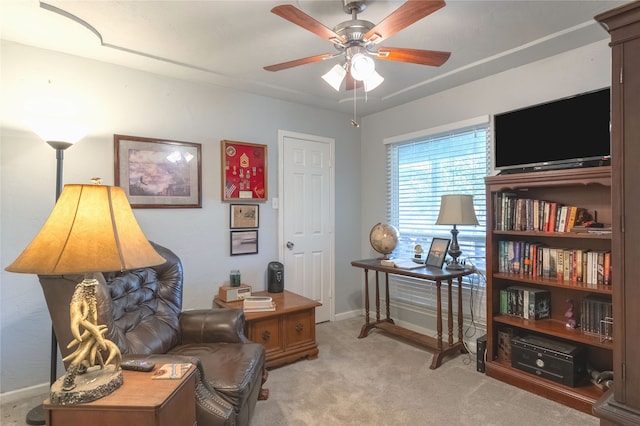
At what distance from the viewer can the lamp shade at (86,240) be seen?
3.72 feet

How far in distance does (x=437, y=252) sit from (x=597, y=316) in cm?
124

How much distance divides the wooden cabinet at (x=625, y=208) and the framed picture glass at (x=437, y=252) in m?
1.76

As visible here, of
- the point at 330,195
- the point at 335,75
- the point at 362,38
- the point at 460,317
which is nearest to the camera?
the point at 362,38

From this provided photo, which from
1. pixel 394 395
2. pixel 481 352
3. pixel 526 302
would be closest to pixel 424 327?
pixel 481 352

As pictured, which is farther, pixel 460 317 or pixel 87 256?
pixel 460 317

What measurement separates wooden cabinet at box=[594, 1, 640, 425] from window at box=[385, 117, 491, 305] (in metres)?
1.73

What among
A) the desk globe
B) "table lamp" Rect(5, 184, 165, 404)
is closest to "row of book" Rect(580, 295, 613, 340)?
the desk globe

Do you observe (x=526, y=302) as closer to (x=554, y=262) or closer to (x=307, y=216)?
(x=554, y=262)

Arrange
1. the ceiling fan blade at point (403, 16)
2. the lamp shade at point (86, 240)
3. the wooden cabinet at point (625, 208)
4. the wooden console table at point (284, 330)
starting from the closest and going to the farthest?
the lamp shade at point (86, 240) → the wooden cabinet at point (625, 208) → the ceiling fan blade at point (403, 16) → the wooden console table at point (284, 330)

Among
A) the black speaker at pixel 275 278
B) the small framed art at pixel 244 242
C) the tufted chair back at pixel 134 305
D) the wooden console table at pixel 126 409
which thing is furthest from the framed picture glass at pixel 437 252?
the wooden console table at pixel 126 409

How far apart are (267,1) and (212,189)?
1.76 m

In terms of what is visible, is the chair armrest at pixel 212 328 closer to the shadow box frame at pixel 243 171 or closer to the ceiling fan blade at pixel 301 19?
the shadow box frame at pixel 243 171

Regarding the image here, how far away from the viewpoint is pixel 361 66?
6.06 ft

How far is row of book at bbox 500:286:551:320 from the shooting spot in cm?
259
